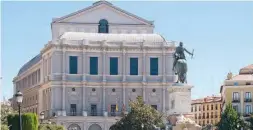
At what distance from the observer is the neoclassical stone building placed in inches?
4240

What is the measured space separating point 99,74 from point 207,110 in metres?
36.5

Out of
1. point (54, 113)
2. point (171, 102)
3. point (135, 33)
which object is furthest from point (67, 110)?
point (171, 102)

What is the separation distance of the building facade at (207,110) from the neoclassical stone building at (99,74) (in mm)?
27013

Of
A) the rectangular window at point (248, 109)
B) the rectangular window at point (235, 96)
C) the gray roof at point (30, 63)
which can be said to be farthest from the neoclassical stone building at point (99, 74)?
the rectangular window at point (248, 109)

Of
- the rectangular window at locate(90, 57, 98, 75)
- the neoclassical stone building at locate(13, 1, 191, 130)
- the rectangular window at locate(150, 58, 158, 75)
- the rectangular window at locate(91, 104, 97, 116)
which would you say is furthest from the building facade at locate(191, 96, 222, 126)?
the rectangular window at locate(91, 104, 97, 116)

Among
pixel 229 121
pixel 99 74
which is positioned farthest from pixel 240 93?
pixel 229 121

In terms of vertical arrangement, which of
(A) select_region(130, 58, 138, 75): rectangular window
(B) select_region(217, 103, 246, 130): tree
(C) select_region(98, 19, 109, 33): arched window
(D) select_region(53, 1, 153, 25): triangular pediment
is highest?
(D) select_region(53, 1, 153, 25): triangular pediment

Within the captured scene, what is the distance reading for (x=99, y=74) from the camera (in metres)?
110

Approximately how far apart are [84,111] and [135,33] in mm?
14860

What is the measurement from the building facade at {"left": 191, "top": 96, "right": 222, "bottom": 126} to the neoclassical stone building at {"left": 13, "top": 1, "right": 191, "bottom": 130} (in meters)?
27.0

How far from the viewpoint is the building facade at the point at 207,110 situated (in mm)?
137125

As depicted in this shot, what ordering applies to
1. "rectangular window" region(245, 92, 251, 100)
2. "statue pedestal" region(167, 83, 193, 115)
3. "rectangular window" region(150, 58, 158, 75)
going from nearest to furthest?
"statue pedestal" region(167, 83, 193, 115) → "rectangular window" region(245, 92, 251, 100) → "rectangular window" region(150, 58, 158, 75)

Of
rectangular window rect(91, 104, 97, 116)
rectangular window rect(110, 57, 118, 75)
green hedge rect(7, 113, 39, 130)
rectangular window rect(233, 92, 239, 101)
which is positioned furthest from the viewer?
rectangular window rect(110, 57, 118, 75)

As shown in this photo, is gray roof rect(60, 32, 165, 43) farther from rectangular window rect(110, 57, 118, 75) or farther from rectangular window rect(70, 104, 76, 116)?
rectangular window rect(70, 104, 76, 116)
